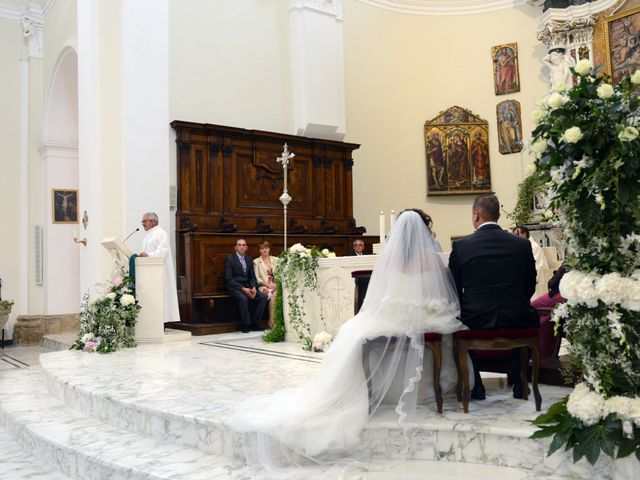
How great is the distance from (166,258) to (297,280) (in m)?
2.13

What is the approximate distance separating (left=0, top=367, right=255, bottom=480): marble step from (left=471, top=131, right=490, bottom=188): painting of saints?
423 inches

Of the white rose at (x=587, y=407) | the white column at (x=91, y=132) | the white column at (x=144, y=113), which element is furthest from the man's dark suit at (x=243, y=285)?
the white rose at (x=587, y=407)

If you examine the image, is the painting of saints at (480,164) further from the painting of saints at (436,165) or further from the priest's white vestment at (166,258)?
the priest's white vestment at (166,258)

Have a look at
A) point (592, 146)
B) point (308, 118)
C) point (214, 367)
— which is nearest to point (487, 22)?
point (308, 118)

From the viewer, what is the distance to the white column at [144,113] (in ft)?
34.1

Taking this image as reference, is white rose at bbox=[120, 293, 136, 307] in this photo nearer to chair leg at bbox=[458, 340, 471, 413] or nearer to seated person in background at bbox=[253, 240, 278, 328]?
seated person in background at bbox=[253, 240, 278, 328]

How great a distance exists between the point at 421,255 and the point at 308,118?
887 centimetres

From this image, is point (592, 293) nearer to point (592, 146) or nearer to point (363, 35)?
point (592, 146)

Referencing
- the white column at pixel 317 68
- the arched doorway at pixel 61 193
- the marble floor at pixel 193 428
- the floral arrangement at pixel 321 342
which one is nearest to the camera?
the marble floor at pixel 193 428

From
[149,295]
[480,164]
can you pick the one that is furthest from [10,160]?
[480,164]

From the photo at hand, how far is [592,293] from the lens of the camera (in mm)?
3215

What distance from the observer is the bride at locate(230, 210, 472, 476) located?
12.4ft

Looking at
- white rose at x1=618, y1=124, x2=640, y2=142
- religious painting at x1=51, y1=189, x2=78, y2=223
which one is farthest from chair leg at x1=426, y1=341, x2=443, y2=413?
religious painting at x1=51, y1=189, x2=78, y2=223

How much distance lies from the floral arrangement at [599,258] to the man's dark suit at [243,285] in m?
6.82
